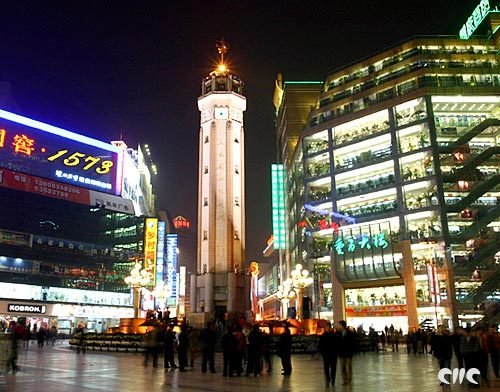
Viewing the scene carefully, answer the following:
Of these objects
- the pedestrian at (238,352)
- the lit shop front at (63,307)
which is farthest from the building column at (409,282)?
the lit shop front at (63,307)

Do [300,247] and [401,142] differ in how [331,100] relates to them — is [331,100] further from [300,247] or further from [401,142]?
[300,247]

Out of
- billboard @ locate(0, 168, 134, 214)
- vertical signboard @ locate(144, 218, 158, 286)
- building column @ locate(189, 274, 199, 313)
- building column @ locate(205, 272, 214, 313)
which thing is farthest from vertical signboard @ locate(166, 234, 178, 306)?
building column @ locate(205, 272, 214, 313)

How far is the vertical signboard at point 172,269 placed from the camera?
355 feet

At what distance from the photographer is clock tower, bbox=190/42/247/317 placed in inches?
2340

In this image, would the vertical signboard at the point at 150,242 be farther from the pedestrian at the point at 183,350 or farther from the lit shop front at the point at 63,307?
the pedestrian at the point at 183,350

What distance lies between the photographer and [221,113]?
64.9 meters

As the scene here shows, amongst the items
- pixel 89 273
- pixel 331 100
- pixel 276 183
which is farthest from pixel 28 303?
pixel 331 100

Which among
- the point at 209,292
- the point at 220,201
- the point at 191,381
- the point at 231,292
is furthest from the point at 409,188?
the point at 191,381

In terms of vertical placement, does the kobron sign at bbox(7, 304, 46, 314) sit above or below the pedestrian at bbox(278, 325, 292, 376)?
above

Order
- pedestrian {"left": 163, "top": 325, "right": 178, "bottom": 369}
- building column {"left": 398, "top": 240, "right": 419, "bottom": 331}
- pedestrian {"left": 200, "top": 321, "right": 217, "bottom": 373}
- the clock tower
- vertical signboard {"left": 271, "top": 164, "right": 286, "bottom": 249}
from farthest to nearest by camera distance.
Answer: vertical signboard {"left": 271, "top": 164, "right": 286, "bottom": 249} → the clock tower → building column {"left": 398, "top": 240, "right": 419, "bottom": 331} → pedestrian {"left": 163, "top": 325, "right": 178, "bottom": 369} → pedestrian {"left": 200, "top": 321, "right": 217, "bottom": 373}

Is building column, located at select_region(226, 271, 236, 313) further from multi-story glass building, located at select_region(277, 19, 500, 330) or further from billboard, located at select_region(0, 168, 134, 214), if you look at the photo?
billboard, located at select_region(0, 168, 134, 214)

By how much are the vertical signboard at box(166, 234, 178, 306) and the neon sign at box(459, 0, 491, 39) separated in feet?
239

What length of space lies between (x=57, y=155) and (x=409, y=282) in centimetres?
6047

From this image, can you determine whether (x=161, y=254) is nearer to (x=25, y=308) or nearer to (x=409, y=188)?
(x=25, y=308)
